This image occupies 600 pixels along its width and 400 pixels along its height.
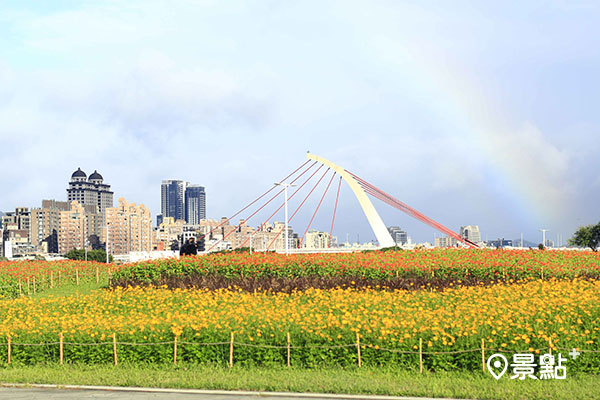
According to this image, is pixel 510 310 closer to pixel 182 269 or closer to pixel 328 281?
pixel 328 281

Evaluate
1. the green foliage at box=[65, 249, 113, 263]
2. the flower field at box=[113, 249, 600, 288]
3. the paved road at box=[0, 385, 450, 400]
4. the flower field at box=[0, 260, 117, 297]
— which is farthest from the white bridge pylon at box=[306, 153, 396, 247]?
the green foliage at box=[65, 249, 113, 263]

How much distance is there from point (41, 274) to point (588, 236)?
74.8m

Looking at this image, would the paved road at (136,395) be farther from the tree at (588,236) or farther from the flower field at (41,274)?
the tree at (588,236)

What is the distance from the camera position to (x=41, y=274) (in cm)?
3098

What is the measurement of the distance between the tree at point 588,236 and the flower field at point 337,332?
73235 millimetres

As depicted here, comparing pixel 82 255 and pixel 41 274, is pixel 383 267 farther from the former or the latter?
pixel 82 255

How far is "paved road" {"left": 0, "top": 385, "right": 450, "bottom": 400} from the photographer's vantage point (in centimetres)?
1170

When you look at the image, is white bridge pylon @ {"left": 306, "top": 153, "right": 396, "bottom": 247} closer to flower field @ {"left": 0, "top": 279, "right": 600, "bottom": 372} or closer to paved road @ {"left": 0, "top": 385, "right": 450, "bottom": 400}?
flower field @ {"left": 0, "top": 279, "right": 600, "bottom": 372}

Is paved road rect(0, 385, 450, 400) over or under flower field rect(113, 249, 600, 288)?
under

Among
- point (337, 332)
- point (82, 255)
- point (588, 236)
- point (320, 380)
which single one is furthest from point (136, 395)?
point (82, 255)

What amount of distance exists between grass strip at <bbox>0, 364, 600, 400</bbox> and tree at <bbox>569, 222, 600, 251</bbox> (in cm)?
7949

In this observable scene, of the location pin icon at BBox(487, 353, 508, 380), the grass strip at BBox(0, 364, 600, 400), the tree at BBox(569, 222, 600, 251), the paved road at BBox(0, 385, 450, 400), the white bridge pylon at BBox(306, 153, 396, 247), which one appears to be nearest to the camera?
the grass strip at BBox(0, 364, 600, 400)

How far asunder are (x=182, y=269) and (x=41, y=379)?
12.3 metres

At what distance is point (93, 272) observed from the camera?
32969 mm
